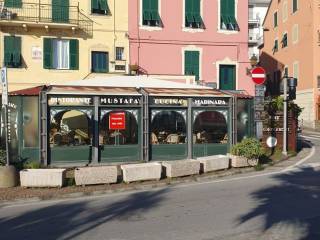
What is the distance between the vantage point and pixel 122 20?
27.3m

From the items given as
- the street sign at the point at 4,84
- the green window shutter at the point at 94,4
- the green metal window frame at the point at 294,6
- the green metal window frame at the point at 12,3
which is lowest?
the street sign at the point at 4,84

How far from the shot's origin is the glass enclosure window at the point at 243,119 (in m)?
19.8

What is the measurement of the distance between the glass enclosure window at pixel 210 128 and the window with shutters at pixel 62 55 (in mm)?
9704

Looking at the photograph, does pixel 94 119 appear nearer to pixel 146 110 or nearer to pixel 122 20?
Result: pixel 146 110

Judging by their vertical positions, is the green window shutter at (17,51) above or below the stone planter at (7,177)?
above

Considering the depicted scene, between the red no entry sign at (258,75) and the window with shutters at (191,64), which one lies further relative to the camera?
the window with shutters at (191,64)

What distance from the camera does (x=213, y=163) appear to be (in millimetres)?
15852

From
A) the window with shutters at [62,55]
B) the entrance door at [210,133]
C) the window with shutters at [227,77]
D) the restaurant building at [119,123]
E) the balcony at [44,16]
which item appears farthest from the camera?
the window with shutters at [227,77]

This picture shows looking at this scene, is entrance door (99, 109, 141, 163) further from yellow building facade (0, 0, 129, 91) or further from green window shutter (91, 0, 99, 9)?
green window shutter (91, 0, 99, 9)

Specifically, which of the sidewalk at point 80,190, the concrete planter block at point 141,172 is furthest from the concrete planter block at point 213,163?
the concrete planter block at point 141,172

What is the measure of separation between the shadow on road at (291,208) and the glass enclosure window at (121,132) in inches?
219

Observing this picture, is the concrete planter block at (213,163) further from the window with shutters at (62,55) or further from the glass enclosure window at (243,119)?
the window with shutters at (62,55)

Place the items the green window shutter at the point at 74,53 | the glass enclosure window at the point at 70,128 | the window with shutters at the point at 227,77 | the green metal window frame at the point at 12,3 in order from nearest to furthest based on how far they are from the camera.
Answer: the glass enclosure window at the point at 70,128
the green metal window frame at the point at 12,3
the green window shutter at the point at 74,53
the window with shutters at the point at 227,77

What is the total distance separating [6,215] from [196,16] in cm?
2025
